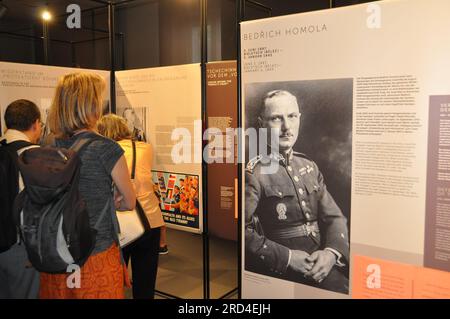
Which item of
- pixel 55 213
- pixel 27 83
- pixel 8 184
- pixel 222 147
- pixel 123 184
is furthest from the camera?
pixel 222 147

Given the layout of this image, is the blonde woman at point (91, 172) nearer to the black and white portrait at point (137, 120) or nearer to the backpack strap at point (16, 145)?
the backpack strap at point (16, 145)

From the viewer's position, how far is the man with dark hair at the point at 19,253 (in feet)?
7.48

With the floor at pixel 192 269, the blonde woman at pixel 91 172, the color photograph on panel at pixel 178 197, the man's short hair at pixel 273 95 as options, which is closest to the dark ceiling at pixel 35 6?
the floor at pixel 192 269

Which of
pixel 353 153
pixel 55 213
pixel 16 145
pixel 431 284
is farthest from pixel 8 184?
pixel 431 284

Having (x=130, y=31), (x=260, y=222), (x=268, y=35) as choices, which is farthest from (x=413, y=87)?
(x=130, y=31)

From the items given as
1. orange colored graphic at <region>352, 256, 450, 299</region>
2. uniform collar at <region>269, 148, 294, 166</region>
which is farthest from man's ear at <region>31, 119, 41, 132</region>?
orange colored graphic at <region>352, 256, 450, 299</region>

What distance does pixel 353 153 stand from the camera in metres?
1.88

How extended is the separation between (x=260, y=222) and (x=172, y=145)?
Result: 141 centimetres

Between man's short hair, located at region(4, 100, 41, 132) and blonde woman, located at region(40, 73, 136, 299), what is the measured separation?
69 centimetres

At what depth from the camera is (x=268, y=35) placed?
2100 millimetres

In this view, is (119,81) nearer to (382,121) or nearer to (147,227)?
(147,227)

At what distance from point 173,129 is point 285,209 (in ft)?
5.06

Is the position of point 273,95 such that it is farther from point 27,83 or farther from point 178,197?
point 27,83

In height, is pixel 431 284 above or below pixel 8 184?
below
